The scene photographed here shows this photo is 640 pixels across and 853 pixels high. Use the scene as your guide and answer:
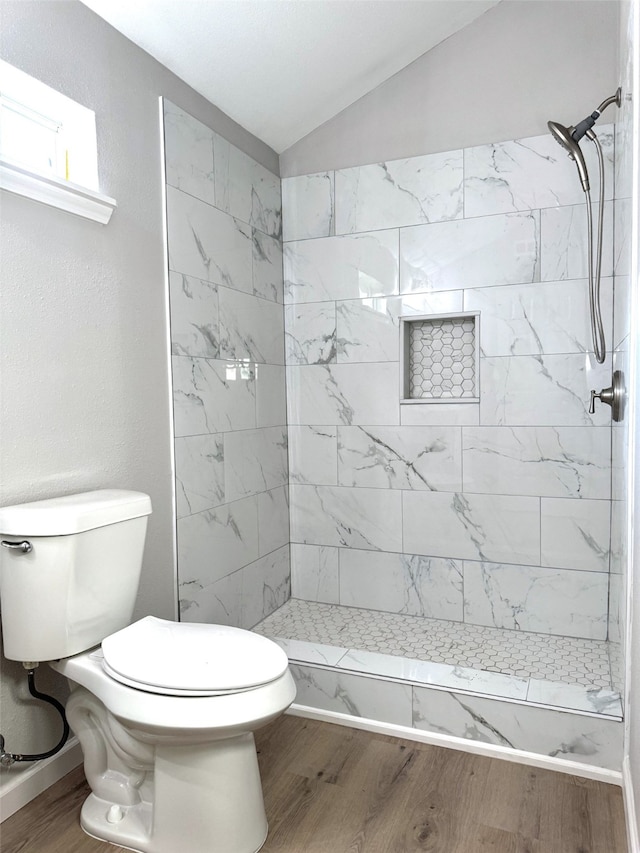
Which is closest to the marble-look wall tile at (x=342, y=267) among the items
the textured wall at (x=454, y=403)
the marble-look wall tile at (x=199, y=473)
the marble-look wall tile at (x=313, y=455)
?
the textured wall at (x=454, y=403)

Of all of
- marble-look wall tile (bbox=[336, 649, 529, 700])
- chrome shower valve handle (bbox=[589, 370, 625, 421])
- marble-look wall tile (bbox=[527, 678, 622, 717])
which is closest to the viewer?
chrome shower valve handle (bbox=[589, 370, 625, 421])

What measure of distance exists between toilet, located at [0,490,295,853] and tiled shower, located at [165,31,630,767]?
63 centimetres

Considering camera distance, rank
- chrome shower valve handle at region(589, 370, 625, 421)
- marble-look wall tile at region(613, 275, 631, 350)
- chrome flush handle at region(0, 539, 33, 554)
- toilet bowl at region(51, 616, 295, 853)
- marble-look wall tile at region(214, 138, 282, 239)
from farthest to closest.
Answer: marble-look wall tile at region(214, 138, 282, 239) < chrome shower valve handle at region(589, 370, 625, 421) < marble-look wall tile at region(613, 275, 631, 350) < chrome flush handle at region(0, 539, 33, 554) < toilet bowl at region(51, 616, 295, 853)

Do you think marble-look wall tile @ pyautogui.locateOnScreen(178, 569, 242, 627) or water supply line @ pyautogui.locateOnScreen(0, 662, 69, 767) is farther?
marble-look wall tile @ pyautogui.locateOnScreen(178, 569, 242, 627)

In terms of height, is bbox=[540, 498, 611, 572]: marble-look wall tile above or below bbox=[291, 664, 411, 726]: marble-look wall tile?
above

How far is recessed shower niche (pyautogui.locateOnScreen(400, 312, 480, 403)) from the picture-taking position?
8.68ft

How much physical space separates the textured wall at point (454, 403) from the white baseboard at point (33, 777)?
133cm

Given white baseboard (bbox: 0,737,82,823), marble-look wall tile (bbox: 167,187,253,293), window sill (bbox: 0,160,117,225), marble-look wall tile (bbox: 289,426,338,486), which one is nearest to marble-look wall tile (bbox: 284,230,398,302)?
marble-look wall tile (bbox: 167,187,253,293)

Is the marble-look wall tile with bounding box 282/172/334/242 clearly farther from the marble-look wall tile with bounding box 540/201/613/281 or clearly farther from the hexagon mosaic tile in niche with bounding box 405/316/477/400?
the marble-look wall tile with bounding box 540/201/613/281

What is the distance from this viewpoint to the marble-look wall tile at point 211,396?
224 centimetres

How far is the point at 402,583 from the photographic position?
108 inches

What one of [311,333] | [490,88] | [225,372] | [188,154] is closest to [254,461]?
[225,372]

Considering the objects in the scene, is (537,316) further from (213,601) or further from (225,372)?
(213,601)

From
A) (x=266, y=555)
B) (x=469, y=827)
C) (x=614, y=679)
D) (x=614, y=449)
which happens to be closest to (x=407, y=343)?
(x=614, y=449)
